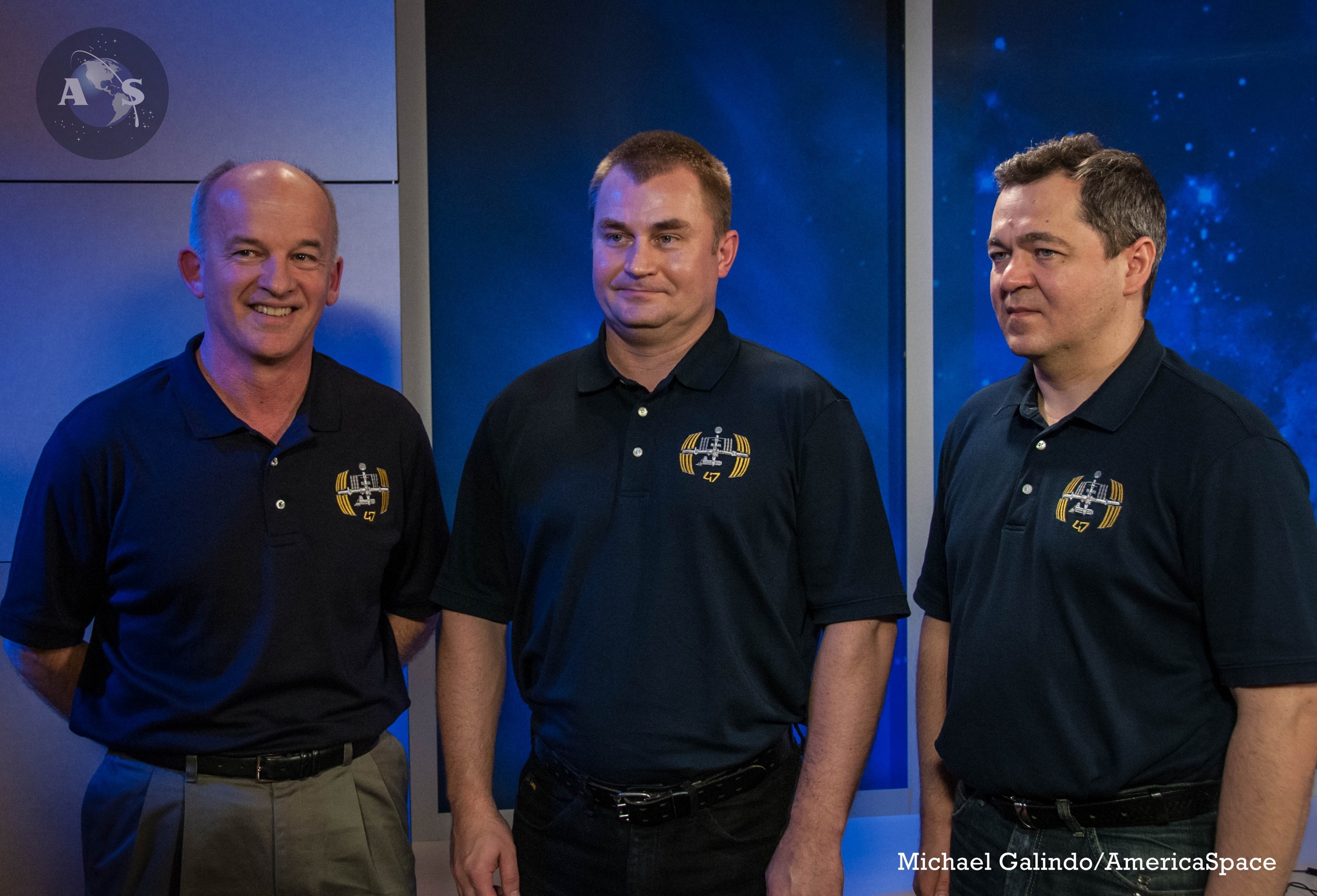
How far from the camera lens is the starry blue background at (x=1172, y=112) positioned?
3.07m

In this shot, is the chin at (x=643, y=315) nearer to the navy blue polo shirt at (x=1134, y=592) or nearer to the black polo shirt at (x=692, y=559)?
the black polo shirt at (x=692, y=559)

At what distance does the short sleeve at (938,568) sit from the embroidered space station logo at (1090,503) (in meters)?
0.31

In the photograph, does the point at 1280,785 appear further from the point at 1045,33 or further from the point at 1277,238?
the point at 1045,33

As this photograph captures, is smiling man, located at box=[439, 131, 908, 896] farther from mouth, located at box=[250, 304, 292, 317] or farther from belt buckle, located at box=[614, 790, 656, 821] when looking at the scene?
mouth, located at box=[250, 304, 292, 317]

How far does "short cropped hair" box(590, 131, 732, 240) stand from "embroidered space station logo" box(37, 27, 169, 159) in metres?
1.17

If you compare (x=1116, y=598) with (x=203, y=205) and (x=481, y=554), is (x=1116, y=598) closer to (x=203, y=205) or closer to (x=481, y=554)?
(x=481, y=554)

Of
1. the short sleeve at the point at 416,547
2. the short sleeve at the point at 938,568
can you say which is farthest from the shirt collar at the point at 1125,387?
the short sleeve at the point at 416,547

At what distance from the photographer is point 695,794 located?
1624 mm

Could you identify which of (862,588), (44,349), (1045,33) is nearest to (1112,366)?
(862,588)

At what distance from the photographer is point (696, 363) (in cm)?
176

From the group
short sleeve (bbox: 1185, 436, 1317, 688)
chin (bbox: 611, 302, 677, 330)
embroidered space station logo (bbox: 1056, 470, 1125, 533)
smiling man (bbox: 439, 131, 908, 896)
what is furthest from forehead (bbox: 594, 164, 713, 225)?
short sleeve (bbox: 1185, 436, 1317, 688)

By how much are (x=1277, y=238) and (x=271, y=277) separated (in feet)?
9.87

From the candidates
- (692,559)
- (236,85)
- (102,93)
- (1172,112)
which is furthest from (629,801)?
Answer: (1172,112)

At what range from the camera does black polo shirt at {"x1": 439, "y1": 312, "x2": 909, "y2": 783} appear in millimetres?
1637
